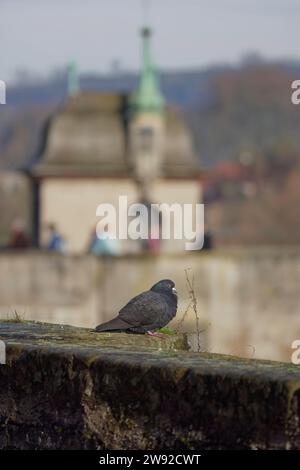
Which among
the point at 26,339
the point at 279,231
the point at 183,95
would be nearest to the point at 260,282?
the point at 26,339

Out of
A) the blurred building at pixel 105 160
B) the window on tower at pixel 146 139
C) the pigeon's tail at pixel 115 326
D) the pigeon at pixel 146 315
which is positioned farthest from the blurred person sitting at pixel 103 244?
the pigeon's tail at pixel 115 326

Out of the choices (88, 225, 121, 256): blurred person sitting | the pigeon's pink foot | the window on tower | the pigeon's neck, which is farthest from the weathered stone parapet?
the window on tower

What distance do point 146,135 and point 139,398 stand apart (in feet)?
A: 181

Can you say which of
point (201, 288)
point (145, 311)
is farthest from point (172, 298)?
point (201, 288)

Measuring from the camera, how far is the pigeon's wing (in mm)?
9281

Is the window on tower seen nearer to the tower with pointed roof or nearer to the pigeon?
the tower with pointed roof

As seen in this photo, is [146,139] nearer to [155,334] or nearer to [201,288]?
[201,288]

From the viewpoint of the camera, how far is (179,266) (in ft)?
161

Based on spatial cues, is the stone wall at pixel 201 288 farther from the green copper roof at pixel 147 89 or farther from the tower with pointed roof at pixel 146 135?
the green copper roof at pixel 147 89

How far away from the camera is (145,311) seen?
30.7 feet

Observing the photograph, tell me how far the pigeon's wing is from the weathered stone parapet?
21.0 inches

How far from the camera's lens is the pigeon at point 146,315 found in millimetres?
9273

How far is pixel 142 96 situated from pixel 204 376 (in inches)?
2223
